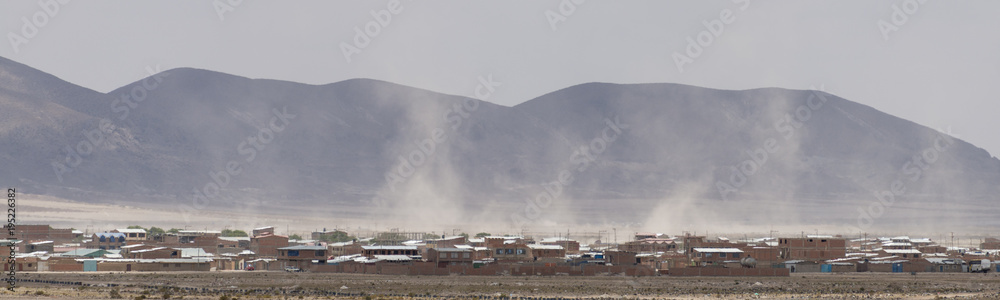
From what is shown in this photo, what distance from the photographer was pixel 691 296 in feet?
234

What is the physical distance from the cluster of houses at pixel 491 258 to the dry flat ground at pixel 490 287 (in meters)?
5.97

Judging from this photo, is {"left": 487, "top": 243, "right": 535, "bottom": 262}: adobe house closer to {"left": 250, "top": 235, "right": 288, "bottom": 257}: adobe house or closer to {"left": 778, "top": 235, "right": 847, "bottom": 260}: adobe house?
{"left": 778, "top": 235, "right": 847, "bottom": 260}: adobe house

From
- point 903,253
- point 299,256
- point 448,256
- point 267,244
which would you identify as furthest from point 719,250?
point 267,244

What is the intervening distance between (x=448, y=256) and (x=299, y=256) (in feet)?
51.6

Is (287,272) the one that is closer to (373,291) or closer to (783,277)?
(373,291)

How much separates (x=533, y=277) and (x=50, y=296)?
3998 centimetres

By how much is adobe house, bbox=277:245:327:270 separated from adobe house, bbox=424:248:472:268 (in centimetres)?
1190

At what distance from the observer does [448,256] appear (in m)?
106

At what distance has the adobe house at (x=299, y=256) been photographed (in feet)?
374

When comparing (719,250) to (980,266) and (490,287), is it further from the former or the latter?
(490,287)

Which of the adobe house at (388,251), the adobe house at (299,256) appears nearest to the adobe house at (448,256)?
the adobe house at (388,251)

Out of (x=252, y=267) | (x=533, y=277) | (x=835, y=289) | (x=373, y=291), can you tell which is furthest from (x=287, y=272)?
(x=835, y=289)

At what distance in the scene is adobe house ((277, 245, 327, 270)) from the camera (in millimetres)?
113938

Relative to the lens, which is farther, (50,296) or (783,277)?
(783,277)
